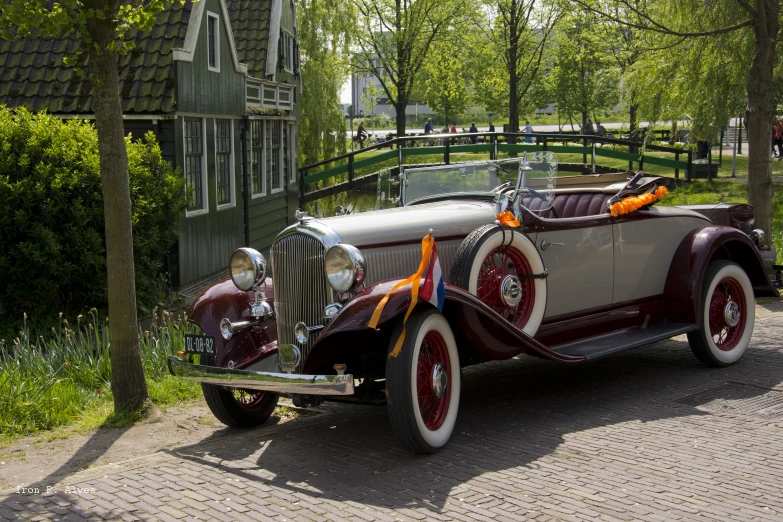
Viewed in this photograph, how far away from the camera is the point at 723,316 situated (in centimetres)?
787

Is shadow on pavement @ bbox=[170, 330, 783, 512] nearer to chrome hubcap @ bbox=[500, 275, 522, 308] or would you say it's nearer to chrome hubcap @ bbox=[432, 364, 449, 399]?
chrome hubcap @ bbox=[432, 364, 449, 399]

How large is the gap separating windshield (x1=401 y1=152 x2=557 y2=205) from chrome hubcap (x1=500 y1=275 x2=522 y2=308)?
3.08 ft

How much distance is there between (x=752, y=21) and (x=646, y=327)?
5894mm

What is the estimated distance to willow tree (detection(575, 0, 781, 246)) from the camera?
11.6 m

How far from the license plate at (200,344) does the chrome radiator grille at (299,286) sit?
1.55 ft

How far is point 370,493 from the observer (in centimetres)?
482

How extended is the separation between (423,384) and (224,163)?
1236 cm

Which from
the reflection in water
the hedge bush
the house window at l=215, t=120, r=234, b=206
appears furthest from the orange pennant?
the reflection in water

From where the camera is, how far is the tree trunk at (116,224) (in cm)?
649

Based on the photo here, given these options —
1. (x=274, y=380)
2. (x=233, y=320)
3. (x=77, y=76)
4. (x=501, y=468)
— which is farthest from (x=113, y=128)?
(x=77, y=76)

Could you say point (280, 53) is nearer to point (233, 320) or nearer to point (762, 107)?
point (762, 107)

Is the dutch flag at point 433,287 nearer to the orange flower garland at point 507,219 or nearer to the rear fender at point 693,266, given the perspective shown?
the orange flower garland at point 507,219

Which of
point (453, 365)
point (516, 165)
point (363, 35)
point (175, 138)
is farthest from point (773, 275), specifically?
point (363, 35)

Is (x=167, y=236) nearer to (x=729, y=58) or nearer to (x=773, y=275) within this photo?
(x=773, y=275)
